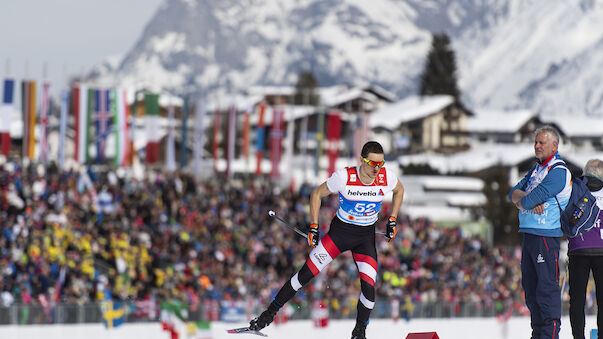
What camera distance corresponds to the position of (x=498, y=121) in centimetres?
10162

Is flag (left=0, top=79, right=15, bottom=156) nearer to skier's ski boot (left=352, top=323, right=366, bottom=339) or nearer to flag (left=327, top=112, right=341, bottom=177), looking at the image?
flag (left=327, top=112, right=341, bottom=177)

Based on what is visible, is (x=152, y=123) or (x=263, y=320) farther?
(x=152, y=123)

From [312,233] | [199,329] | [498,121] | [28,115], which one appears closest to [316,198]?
[312,233]

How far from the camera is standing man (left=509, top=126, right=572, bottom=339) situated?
1065 cm

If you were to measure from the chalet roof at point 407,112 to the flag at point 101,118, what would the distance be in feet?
201

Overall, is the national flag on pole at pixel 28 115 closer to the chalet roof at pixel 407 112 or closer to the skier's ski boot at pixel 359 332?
the skier's ski boot at pixel 359 332

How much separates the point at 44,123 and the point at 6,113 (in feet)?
4.09

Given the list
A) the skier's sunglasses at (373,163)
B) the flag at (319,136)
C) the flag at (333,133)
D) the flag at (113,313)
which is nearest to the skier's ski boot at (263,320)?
the skier's sunglasses at (373,163)

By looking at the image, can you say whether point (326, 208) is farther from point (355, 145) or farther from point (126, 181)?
point (355, 145)

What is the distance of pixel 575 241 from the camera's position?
11.0 metres

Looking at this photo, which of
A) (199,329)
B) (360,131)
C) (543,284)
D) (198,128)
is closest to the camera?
(543,284)

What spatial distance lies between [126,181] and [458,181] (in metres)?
39.9

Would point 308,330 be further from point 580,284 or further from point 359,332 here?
point 580,284

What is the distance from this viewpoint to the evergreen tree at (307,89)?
139 metres
